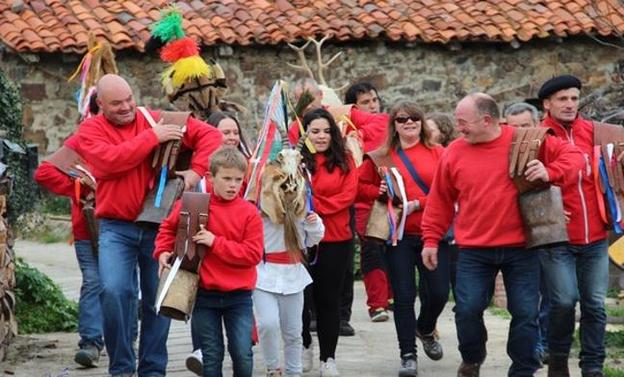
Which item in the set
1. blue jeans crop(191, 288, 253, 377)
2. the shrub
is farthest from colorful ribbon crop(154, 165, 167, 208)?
the shrub

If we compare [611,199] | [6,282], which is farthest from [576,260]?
[6,282]

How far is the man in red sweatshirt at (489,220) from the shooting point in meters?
8.65

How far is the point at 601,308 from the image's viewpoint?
9344 mm

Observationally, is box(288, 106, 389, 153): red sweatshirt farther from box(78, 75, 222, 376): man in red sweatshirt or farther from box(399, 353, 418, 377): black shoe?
box(78, 75, 222, 376): man in red sweatshirt

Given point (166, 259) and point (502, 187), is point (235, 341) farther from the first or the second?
point (502, 187)

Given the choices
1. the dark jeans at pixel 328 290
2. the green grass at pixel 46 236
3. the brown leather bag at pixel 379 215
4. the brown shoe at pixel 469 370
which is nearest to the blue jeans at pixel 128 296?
the dark jeans at pixel 328 290

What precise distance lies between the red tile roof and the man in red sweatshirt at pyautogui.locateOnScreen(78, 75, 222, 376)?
476 inches

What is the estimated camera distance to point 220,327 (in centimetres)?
842

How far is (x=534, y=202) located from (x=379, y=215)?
178 cm

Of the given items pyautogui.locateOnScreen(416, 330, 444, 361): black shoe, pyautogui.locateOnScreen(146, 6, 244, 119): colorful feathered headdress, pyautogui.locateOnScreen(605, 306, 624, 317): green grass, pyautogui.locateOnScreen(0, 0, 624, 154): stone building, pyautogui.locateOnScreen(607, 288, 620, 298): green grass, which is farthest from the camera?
pyautogui.locateOnScreen(0, 0, 624, 154): stone building

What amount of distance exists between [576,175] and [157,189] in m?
2.25

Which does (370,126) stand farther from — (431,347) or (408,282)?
(408,282)

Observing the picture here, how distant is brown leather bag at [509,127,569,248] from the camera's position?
8578 mm

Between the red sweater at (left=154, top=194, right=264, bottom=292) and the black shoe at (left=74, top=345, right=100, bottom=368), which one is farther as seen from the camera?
the black shoe at (left=74, top=345, right=100, bottom=368)
